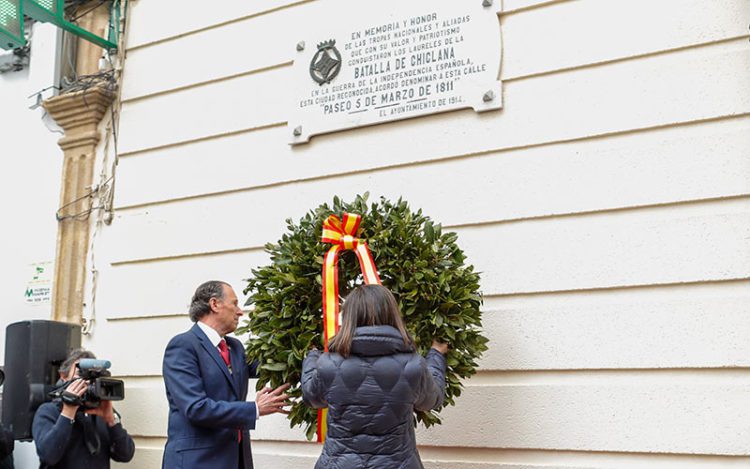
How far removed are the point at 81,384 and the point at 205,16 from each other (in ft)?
8.75

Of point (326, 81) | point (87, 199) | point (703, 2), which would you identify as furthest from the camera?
point (87, 199)

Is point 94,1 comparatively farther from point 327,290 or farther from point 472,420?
point 472,420

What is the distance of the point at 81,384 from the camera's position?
491cm

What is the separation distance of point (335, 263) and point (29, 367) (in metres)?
2.63

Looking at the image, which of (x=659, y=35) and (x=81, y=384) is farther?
(x=81, y=384)

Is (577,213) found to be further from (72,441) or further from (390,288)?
(72,441)

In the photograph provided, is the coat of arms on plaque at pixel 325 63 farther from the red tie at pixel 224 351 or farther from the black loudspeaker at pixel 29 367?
the black loudspeaker at pixel 29 367

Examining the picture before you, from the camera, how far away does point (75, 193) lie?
6.36 metres

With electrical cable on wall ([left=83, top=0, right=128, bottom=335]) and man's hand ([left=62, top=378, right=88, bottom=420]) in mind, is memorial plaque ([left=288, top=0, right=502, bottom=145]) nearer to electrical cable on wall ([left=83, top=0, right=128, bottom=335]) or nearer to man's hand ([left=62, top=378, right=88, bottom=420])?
electrical cable on wall ([left=83, top=0, right=128, bottom=335])

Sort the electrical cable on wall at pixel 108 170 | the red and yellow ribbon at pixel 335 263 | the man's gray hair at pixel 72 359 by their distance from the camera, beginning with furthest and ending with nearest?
the electrical cable on wall at pixel 108 170 < the man's gray hair at pixel 72 359 < the red and yellow ribbon at pixel 335 263

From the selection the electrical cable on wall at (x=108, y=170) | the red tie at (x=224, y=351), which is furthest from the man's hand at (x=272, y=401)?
the electrical cable on wall at (x=108, y=170)

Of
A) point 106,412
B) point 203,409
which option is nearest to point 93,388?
point 106,412

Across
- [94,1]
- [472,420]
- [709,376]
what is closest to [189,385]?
[472,420]

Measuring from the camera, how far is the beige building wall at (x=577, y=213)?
159 inches
